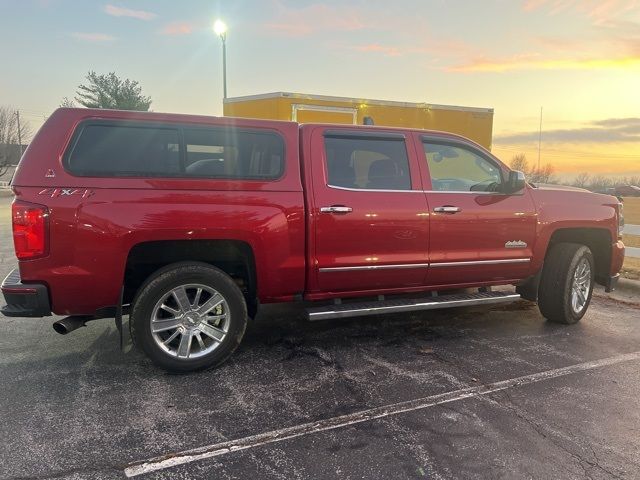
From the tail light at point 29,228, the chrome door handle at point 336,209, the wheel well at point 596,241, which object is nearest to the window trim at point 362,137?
the chrome door handle at point 336,209

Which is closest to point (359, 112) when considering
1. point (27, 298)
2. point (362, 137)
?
point (362, 137)

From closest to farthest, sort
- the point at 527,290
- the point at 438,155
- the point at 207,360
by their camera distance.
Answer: the point at 207,360 < the point at 438,155 < the point at 527,290

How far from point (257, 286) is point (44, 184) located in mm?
Answer: 1739

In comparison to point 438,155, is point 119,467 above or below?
below

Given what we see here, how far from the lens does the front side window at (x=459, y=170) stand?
15.3ft

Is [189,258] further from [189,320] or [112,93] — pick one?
[112,93]

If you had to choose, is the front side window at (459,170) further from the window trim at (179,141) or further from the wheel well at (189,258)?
the wheel well at (189,258)

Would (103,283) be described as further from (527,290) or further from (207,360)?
(527,290)

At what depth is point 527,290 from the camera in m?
5.34

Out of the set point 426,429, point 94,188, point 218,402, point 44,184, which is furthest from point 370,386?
point 44,184

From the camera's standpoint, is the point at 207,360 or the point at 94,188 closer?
the point at 94,188

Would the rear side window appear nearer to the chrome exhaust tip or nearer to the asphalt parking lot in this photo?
the chrome exhaust tip

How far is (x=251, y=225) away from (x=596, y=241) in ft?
13.4

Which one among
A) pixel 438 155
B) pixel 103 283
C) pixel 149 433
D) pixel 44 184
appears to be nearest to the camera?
pixel 149 433
